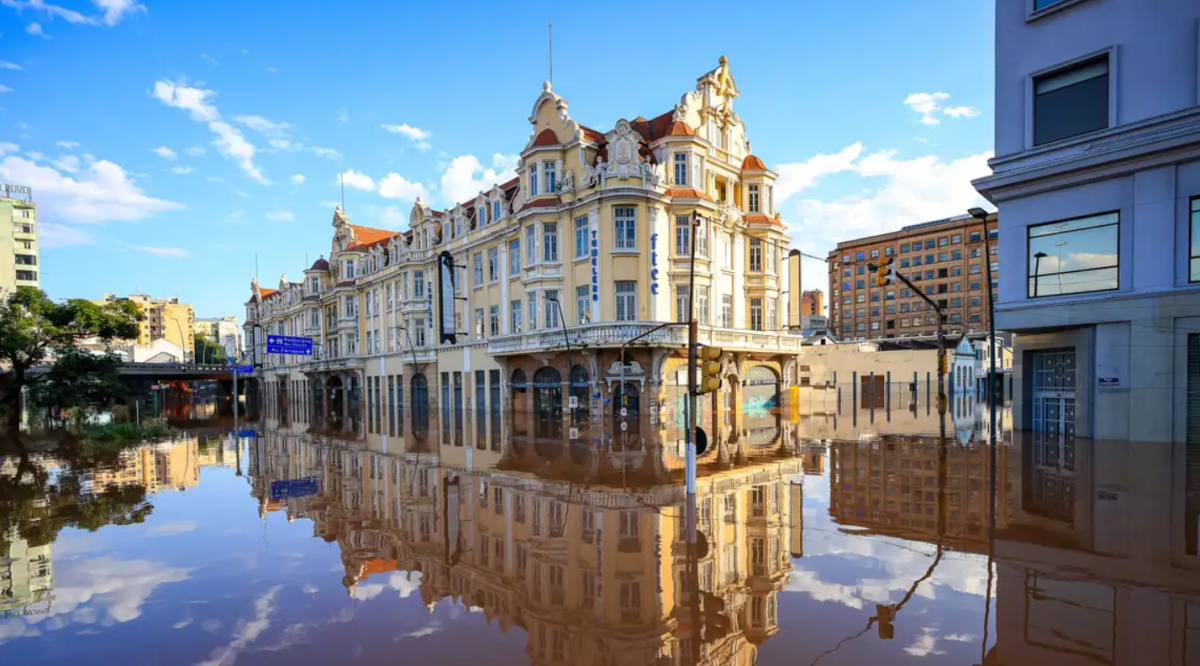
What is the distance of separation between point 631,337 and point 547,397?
8057mm

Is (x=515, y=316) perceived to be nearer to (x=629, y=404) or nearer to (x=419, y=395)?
(x=629, y=404)

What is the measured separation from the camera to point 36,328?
3719 cm

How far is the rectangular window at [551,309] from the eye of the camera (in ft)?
109

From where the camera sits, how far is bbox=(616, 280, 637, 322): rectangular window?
3061 cm

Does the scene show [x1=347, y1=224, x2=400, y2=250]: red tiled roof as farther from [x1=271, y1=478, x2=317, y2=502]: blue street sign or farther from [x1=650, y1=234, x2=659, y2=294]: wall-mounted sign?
[x1=271, y1=478, x2=317, y2=502]: blue street sign

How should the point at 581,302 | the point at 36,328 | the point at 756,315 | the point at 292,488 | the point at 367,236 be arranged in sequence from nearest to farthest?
the point at 292,488 → the point at 581,302 → the point at 756,315 → the point at 36,328 → the point at 367,236

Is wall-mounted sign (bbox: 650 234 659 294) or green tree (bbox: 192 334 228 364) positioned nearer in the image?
wall-mounted sign (bbox: 650 234 659 294)

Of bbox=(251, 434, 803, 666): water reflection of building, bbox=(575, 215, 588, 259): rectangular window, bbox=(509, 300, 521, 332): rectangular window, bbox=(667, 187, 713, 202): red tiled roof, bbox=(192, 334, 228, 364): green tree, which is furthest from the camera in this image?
bbox=(192, 334, 228, 364): green tree

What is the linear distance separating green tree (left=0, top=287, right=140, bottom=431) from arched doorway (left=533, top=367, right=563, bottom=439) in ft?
107

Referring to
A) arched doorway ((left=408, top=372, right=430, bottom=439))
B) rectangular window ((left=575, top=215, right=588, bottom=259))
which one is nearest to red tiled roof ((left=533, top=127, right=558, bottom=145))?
rectangular window ((left=575, top=215, right=588, bottom=259))

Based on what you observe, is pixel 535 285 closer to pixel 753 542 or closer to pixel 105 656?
pixel 753 542

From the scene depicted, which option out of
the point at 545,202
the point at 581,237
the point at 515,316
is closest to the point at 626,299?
the point at 581,237

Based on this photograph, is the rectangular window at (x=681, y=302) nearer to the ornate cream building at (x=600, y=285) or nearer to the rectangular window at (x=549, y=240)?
the ornate cream building at (x=600, y=285)

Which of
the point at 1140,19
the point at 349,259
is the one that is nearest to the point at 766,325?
the point at 1140,19
